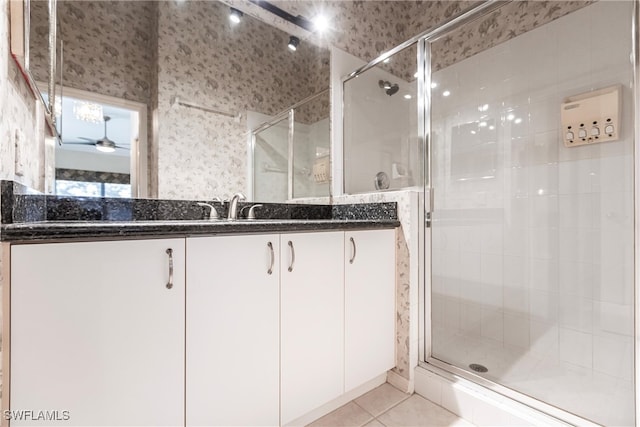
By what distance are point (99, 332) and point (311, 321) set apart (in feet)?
2.30

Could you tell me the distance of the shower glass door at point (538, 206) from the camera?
148 cm

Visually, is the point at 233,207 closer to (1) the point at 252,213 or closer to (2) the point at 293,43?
(1) the point at 252,213

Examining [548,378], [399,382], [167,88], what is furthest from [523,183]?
[167,88]

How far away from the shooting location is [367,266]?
1412 mm

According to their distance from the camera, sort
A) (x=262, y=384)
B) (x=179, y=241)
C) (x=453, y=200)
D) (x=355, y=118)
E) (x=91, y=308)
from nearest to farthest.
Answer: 1. (x=91, y=308)
2. (x=179, y=241)
3. (x=262, y=384)
4. (x=453, y=200)
5. (x=355, y=118)

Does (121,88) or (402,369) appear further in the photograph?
(402,369)

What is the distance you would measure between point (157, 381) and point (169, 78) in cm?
135

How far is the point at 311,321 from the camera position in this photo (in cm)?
119

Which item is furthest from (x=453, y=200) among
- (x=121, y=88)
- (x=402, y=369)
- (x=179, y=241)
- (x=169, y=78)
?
(x=121, y=88)

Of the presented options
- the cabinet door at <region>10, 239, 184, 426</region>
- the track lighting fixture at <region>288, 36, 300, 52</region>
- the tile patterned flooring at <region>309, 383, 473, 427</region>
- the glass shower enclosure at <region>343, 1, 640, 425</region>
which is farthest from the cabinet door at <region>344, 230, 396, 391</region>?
the track lighting fixture at <region>288, 36, 300, 52</region>

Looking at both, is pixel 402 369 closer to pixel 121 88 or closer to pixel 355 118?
pixel 355 118

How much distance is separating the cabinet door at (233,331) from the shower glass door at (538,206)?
1.00m

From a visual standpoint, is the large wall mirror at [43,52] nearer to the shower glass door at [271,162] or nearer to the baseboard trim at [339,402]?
the shower glass door at [271,162]

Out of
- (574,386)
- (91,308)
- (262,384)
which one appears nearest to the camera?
(91,308)
